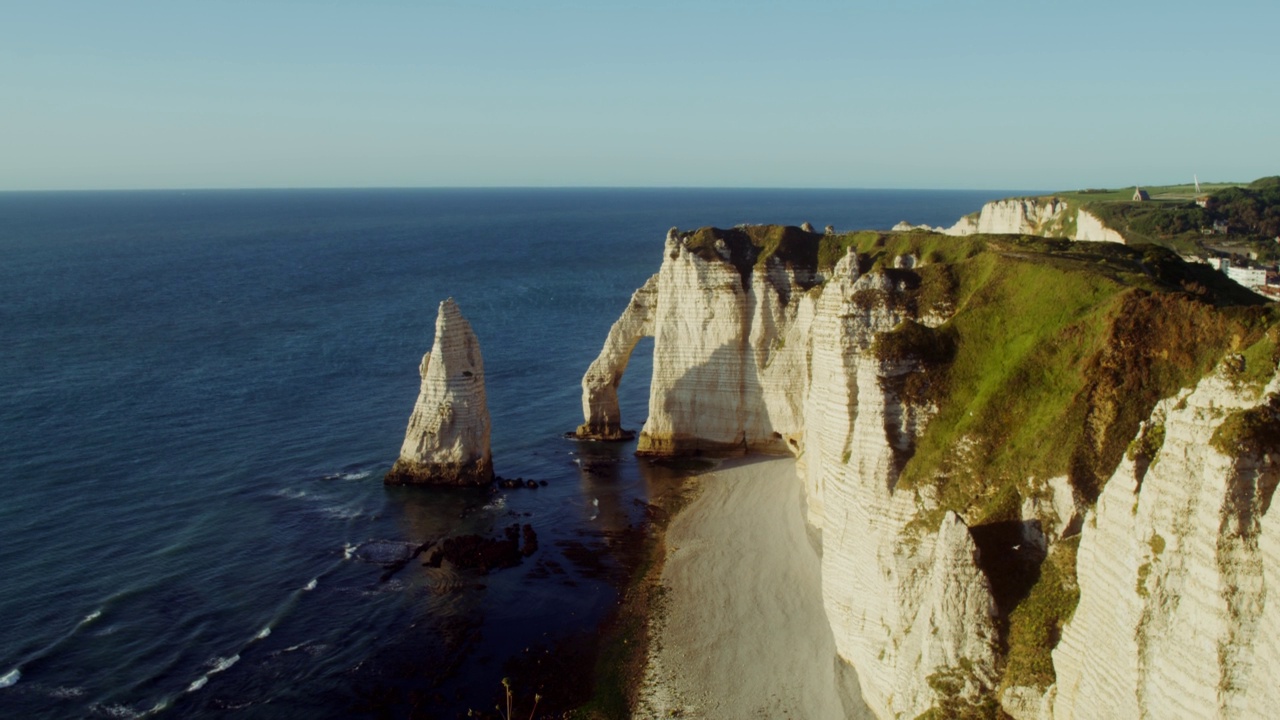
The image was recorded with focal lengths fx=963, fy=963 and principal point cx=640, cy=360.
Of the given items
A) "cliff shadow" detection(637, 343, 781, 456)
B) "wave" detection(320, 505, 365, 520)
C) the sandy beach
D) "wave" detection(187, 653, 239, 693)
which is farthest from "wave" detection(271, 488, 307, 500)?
"cliff shadow" detection(637, 343, 781, 456)

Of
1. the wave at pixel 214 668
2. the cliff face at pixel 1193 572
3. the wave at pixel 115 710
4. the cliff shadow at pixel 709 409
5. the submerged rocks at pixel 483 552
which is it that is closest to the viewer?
the cliff face at pixel 1193 572

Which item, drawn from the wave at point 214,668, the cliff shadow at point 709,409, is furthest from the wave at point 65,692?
the cliff shadow at point 709,409

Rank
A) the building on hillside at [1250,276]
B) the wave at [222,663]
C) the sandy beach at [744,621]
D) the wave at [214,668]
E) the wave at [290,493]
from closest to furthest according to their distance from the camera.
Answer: the sandy beach at [744,621] < the wave at [214,668] < the wave at [222,663] < the wave at [290,493] < the building on hillside at [1250,276]

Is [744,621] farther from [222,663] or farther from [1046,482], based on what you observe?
[222,663]

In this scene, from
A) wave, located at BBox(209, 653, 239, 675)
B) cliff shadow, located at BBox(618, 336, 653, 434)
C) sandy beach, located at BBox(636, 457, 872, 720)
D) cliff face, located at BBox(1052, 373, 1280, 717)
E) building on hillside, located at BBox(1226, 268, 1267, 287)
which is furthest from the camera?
building on hillside, located at BBox(1226, 268, 1267, 287)

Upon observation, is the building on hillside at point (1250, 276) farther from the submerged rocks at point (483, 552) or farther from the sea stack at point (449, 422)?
the submerged rocks at point (483, 552)

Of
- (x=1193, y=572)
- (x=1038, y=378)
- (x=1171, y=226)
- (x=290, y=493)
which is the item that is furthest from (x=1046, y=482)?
(x=1171, y=226)

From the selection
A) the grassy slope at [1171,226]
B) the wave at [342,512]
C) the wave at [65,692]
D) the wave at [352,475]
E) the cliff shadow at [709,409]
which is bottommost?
the wave at [65,692]

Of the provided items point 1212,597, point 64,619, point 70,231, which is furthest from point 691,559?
point 70,231

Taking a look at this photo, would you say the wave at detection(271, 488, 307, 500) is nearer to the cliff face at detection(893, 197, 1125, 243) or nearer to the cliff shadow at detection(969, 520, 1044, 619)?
the cliff shadow at detection(969, 520, 1044, 619)
